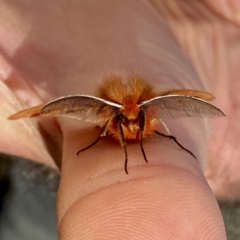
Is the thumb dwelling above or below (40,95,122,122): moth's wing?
below

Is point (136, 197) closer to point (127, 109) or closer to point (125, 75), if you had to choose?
point (127, 109)

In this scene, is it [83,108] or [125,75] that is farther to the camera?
[125,75]

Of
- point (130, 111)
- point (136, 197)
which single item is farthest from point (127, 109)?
point (136, 197)

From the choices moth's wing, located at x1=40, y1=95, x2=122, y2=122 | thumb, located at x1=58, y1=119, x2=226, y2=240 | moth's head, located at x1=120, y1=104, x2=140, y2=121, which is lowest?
thumb, located at x1=58, y1=119, x2=226, y2=240

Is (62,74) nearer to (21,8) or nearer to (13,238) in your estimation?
(21,8)

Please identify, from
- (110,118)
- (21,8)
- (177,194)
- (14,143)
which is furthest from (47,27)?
(177,194)
